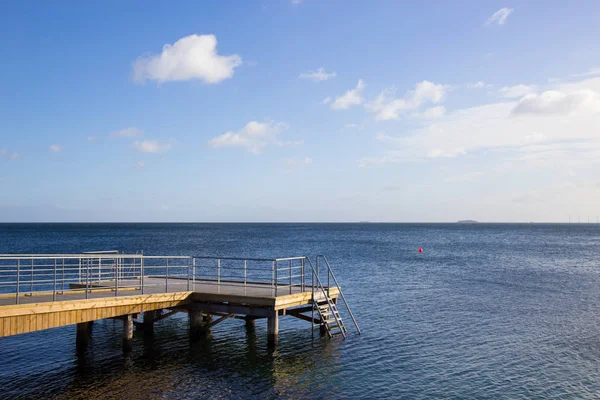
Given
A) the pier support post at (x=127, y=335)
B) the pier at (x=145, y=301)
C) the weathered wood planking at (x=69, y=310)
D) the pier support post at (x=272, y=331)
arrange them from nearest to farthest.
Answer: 1. the weathered wood planking at (x=69, y=310)
2. the pier at (x=145, y=301)
3. the pier support post at (x=127, y=335)
4. the pier support post at (x=272, y=331)

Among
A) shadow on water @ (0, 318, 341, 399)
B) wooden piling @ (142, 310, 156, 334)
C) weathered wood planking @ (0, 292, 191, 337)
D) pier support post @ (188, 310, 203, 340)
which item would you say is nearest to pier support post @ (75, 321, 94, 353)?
shadow on water @ (0, 318, 341, 399)

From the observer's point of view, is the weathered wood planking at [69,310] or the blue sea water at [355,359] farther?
the blue sea water at [355,359]

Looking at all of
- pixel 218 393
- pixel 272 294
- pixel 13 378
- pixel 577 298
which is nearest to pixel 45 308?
pixel 13 378

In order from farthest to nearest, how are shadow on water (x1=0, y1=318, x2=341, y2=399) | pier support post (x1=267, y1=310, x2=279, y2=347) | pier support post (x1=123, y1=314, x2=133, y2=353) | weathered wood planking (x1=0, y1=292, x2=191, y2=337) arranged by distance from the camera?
pier support post (x1=267, y1=310, x2=279, y2=347), pier support post (x1=123, y1=314, x2=133, y2=353), shadow on water (x1=0, y1=318, x2=341, y2=399), weathered wood planking (x1=0, y1=292, x2=191, y2=337)

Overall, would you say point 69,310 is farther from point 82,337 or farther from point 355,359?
point 355,359

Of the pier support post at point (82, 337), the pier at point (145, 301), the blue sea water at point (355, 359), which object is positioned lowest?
the blue sea water at point (355, 359)

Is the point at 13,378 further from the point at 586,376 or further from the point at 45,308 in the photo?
the point at 586,376

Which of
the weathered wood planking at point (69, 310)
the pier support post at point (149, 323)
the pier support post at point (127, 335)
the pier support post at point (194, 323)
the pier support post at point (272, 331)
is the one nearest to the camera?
the weathered wood planking at point (69, 310)

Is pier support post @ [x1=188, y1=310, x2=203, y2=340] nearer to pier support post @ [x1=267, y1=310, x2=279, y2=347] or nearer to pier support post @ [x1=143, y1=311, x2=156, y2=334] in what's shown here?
pier support post @ [x1=143, y1=311, x2=156, y2=334]

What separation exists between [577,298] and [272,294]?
78.0 ft

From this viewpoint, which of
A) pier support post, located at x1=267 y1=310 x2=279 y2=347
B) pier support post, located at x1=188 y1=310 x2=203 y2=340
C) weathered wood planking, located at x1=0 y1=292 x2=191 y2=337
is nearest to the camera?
weathered wood planking, located at x1=0 y1=292 x2=191 y2=337

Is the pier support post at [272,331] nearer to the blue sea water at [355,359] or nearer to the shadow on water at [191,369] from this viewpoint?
the shadow on water at [191,369]

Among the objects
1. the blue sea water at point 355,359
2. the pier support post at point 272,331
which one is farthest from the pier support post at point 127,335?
the pier support post at point 272,331

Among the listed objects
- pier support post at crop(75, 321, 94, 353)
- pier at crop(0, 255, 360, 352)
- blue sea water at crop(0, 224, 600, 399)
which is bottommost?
blue sea water at crop(0, 224, 600, 399)
